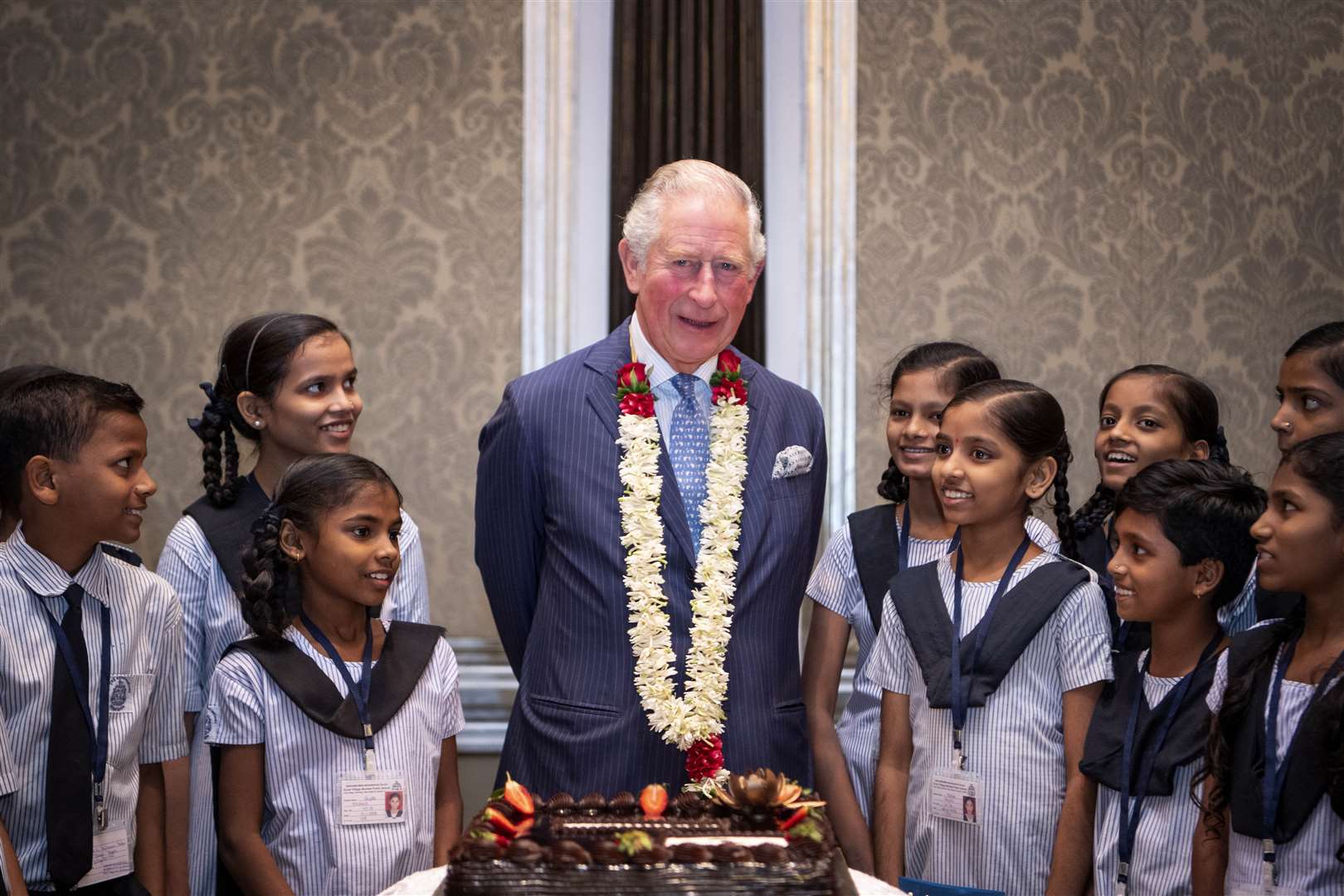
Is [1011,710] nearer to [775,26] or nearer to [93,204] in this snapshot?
Result: [775,26]

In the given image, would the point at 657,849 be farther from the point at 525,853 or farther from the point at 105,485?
the point at 105,485

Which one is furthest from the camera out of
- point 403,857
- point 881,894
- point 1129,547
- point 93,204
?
point 93,204

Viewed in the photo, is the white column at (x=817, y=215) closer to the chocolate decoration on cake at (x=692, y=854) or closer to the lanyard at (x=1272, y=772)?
the lanyard at (x=1272, y=772)

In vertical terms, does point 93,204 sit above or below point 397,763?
above

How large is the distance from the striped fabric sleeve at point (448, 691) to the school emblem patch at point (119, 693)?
57 cm

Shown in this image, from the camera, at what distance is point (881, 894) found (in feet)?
6.58

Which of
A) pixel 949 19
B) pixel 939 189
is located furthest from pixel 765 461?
pixel 949 19

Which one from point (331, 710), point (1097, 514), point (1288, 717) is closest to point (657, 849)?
point (331, 710)

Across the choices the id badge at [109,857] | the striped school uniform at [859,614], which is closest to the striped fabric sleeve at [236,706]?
the id badge at [109,857]

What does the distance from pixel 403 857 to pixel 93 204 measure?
2956mm

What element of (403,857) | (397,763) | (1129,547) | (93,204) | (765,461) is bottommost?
(403,857)

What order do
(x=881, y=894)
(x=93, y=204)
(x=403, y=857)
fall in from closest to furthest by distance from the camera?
1. (x=881, y=894)
2. (x=403, y=857)
3. (x=93, y=204)

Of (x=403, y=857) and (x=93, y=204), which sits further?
(x=93, y=204)

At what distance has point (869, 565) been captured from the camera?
307 cm
